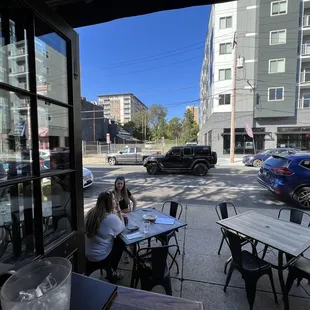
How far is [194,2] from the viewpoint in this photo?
5.62 feet

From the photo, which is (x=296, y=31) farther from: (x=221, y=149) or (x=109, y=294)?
(x=109, y=294)

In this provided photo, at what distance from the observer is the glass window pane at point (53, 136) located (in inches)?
63.2

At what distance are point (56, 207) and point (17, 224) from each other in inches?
13.7

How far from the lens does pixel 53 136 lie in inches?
71.7

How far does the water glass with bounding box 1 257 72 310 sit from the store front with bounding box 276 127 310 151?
21301mm

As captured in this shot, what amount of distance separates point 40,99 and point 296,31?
22.8 meters

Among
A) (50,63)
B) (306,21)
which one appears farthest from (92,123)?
(50,63)

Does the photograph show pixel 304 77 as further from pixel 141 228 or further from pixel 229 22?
pixel 141 228

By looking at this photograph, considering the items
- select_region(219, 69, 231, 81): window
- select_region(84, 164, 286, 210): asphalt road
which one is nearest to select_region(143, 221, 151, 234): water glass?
select_region(84, 164, 286, 210): asphalt road

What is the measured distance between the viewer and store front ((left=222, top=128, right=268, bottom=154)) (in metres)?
18.8

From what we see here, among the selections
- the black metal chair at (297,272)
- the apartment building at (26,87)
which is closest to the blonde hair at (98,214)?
the apartment building at (26,87)

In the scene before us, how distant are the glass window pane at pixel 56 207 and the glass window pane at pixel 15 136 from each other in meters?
0.20

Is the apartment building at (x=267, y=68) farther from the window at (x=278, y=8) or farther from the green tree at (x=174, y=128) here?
the green tree at (x=174, y=128)

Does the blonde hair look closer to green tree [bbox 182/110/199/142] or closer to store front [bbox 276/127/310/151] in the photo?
store front [bbox 276/127/310/151]
